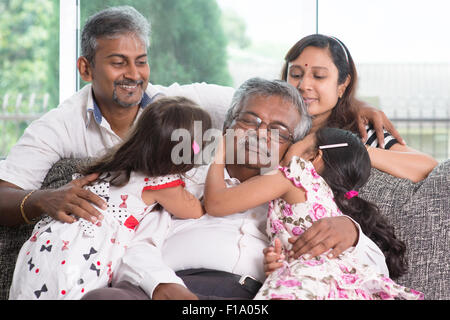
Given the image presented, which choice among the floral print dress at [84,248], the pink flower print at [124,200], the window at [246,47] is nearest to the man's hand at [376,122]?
the floral print dress at [84,248]

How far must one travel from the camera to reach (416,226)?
1764 millimetres

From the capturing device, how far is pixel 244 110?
5.84ft

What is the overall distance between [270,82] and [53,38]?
3837 millimetres

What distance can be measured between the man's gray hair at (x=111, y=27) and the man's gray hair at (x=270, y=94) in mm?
661

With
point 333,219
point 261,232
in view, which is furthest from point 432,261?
point 261,232

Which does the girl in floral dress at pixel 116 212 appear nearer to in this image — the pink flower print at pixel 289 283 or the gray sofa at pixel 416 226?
the gray sofa at pixel 416 226

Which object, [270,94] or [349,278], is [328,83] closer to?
[270,94]

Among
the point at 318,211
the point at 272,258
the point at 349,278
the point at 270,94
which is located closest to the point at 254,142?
the point at 270,94

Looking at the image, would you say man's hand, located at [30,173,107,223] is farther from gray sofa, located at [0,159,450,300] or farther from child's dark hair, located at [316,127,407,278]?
child's dark hair, located at [316,127,407,278]

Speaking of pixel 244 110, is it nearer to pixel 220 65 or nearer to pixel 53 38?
pixel 220 65

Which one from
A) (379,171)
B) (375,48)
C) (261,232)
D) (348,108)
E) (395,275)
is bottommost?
(395,275)

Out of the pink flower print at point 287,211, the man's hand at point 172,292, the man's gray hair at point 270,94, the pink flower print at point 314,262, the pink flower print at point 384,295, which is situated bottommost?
the pink flower print at point 384,295

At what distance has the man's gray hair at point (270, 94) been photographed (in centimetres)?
180

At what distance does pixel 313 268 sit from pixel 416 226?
496 mm
